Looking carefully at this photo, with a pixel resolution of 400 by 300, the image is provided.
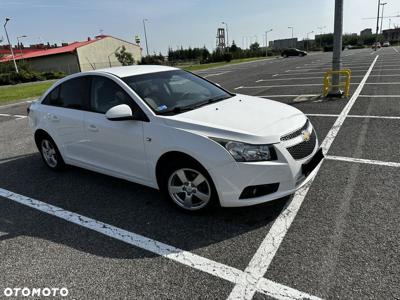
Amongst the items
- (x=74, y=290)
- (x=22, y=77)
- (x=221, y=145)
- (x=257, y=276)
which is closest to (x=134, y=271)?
(x=74, y=290)

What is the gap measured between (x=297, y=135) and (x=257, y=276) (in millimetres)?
1516

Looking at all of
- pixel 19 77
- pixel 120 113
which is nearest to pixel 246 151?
pixel 120 113

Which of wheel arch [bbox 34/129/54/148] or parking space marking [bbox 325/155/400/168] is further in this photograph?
wheel arch [bbox 34/129/54/148]

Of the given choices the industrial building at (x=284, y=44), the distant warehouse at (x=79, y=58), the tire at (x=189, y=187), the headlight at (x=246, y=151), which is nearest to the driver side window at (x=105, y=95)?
the tire at (x=189, y=187)

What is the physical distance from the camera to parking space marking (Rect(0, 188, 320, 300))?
2.51 m

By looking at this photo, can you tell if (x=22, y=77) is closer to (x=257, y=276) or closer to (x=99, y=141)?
(x=99, y=141)

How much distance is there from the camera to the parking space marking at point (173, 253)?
8.23 feet

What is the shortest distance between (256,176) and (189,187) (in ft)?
2.54

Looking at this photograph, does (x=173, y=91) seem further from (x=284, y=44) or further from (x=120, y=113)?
(x=284, y=44)

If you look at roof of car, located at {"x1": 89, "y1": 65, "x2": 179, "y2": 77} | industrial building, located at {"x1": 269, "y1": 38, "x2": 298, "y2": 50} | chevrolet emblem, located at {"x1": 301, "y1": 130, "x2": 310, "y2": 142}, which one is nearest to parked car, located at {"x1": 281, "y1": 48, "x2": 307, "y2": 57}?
industrial building, located at {"x1": 269, "y1": 38, "x2": 298, "y2": 50}

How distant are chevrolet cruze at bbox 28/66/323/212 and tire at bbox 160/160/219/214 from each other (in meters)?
0.01

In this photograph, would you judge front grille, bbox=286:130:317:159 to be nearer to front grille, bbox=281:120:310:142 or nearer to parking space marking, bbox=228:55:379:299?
front grille, bbox=281:120:310:142

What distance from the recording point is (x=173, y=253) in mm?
3051

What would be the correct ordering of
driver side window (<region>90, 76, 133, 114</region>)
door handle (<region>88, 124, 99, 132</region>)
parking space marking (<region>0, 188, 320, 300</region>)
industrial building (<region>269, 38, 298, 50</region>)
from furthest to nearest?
industrial building (<region>269, 38, 298, 50</region>), door handle (<region>88, 124, 99, 132</region>), driver side window (<region>90, 76, 133, 114</region>), parking space marking (<region>0, 188, 320, 300</region>)
